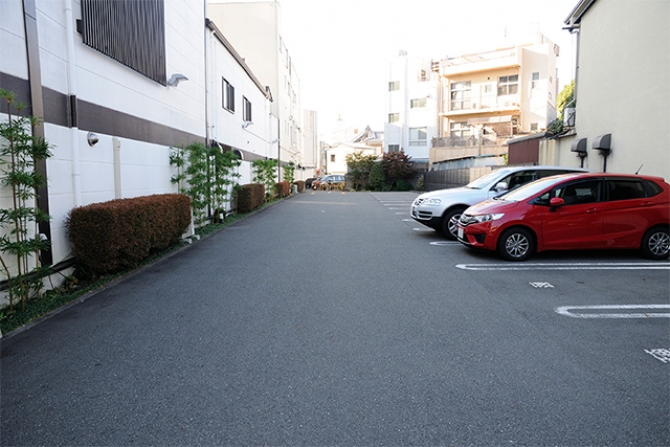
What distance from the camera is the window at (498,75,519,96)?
3909 centimetres

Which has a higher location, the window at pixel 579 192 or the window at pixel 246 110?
the window at pixel 246 110

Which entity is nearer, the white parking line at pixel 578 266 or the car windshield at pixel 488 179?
the white parking line at pixel 578 266

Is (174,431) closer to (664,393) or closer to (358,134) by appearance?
(664,393)

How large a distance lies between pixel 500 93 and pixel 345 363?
132ft

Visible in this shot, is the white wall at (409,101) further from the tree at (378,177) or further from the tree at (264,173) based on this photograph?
the tree at (264,173)

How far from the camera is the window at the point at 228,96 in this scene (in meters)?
16.2

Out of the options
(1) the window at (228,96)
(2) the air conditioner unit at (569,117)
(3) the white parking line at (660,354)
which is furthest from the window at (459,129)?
(3) the white parking line at (660,354)

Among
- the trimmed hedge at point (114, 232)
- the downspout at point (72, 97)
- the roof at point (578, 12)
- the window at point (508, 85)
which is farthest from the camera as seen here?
the window at point (508, 85)

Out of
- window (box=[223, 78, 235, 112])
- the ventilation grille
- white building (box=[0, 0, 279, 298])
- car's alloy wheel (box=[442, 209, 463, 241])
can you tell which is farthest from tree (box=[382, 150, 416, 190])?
the ventilation grille

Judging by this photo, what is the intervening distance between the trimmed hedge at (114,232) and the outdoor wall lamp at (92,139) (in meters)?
0.96

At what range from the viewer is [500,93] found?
39531 millimetres

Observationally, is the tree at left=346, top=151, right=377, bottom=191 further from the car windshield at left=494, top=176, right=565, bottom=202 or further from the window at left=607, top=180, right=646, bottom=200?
the window at left=607, top=180, right=646, bottom=200

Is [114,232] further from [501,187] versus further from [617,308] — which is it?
[501,187]

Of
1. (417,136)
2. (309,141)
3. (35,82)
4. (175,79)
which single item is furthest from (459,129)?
(35,82)
